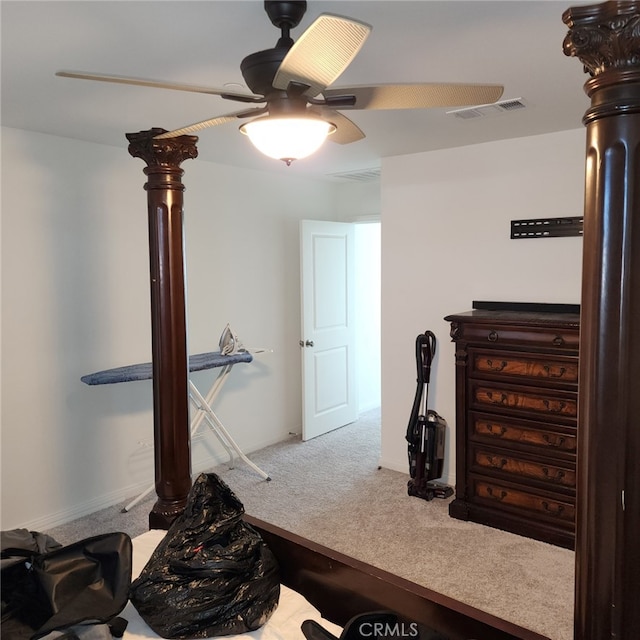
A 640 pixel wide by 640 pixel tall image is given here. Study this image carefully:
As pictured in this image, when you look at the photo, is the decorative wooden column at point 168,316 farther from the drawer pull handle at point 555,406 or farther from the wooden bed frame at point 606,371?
the drawer pull handle at point 555,406

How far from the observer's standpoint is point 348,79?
235 centimetres

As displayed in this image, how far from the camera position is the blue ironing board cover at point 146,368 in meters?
3.40

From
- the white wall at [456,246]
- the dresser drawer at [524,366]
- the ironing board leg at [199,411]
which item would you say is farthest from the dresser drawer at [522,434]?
the ironing board leg at [199,411]

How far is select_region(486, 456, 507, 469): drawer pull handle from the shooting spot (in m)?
3.38

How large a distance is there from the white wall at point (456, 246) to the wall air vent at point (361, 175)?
1.87ft

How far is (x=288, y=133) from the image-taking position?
1598mm

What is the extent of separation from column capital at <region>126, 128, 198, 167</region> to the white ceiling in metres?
0.10

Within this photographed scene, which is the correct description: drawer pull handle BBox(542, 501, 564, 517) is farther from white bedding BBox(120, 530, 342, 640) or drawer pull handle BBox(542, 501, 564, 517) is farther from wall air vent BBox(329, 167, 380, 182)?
wall air vent BBox(329, 167, 380, 182)

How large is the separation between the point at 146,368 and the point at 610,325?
9.50 ft

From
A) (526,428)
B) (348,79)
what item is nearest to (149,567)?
(348,79)

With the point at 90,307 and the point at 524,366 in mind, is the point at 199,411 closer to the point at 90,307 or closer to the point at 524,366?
the point at 90,307

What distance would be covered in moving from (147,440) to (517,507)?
2474 mm

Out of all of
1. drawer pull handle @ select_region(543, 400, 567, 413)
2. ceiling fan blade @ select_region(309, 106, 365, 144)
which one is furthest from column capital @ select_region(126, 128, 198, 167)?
drawer pull handle @ select_region(543, 400, 567, 413)

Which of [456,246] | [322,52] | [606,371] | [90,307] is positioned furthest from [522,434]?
[90,307]
